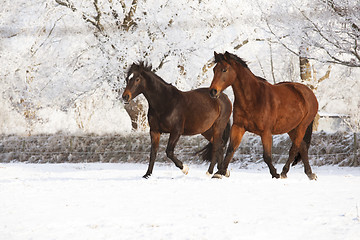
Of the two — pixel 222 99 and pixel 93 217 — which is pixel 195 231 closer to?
pixel 93 217

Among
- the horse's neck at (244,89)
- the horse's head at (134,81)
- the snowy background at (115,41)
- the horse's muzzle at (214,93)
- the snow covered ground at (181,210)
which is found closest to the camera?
the snow covered ground at (181,210)

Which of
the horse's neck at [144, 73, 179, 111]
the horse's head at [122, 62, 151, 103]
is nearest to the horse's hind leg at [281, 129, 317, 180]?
the horse's neck at [144, 73, 179, 111]

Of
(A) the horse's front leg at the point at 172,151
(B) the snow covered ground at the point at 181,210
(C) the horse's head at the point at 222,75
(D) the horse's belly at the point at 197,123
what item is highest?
(C) the horse's head at the point at 222,75

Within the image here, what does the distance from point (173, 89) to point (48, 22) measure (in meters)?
14.5

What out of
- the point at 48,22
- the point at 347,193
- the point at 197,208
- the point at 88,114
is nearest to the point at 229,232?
the point at 197,208

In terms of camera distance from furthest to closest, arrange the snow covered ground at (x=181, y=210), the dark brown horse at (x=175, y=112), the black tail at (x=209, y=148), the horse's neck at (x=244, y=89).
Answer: the black tail at (x=209, y=148) < the dark brown horse at (x=175, y=112) < the horse's neck at (x=244, y=89) < the snow covered ground at (x=181, y=210)

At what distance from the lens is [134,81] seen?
30.6ft

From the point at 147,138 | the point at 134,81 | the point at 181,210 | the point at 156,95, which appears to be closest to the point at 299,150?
the point at 156,95

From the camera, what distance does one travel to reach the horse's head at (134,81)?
9.24 m

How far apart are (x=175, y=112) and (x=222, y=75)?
178 centimetres

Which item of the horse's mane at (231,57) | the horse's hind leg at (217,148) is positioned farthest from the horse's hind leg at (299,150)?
the horse's mane at (231,57)

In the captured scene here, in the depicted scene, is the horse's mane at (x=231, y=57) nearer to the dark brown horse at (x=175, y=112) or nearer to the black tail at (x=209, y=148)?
the dark brown horse at (x=175, y=112)

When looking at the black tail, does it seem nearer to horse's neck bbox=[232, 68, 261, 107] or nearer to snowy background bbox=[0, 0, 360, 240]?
snowy background bbox=[0, 0, 360, 240]

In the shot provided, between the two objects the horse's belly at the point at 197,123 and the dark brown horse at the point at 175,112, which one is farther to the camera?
the horse's belly at the point at 197,123
